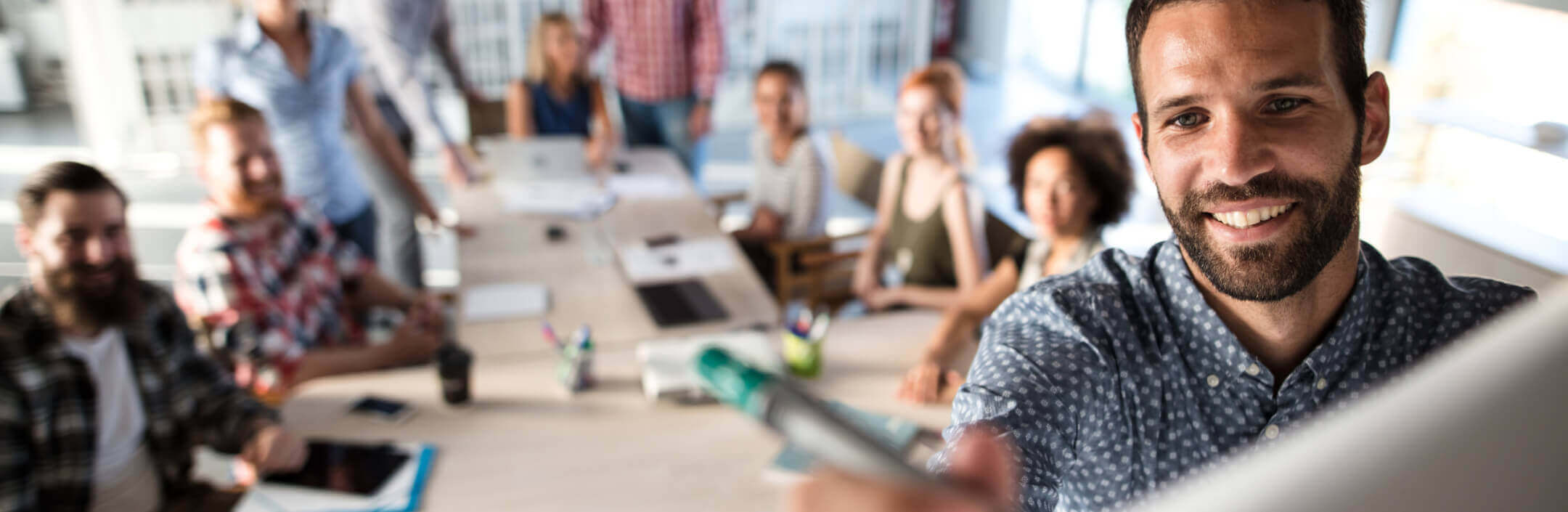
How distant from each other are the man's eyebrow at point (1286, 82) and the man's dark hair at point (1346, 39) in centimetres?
5

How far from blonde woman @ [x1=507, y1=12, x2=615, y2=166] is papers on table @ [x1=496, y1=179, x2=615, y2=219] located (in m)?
0.36

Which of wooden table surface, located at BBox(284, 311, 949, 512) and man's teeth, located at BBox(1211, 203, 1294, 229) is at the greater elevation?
man's teeth, located at BBox(1211, 203, 1294, 229)

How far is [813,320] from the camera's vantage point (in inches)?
87.1

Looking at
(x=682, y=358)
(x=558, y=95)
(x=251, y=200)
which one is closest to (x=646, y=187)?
(x=558, y=95)

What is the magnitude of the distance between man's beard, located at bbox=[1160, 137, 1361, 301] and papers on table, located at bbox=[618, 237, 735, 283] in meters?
1.93

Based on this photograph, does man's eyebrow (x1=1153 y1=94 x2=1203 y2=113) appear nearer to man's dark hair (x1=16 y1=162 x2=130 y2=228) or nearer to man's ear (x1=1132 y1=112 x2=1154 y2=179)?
man's ear (x1=1132 y1=112 x2=1154 y2=179)

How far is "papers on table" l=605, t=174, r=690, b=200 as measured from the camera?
136 inches

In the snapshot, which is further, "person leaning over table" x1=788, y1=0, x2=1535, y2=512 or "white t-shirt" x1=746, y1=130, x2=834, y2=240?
"white t-shirt" x1=746, y1=130, x2=834, y2=240

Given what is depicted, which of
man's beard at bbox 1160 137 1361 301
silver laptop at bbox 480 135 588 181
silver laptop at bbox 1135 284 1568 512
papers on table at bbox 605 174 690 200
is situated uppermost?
silver laptop at bbox 1135 284 1568 512

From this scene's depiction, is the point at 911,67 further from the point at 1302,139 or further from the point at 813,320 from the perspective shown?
the point at 1302,139

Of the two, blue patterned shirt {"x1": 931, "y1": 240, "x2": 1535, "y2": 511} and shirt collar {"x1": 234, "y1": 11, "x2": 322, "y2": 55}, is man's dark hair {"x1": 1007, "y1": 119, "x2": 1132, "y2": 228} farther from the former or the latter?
shirt collar {"x1": 234, "y1": 11, "x2": 322, "y2": 55}

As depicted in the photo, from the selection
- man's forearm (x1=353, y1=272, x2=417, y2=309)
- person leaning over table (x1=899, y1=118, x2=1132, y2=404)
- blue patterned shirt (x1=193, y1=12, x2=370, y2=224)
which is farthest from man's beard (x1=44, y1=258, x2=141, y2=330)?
person leaning over table (x1=899, y1=118, x2=1132, y2=404)

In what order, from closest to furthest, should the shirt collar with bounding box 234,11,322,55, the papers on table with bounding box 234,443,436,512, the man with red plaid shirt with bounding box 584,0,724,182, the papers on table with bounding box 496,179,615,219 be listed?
the papers on table with bounding box 234,443,436,512 < the shirt collar with bounding box 234,11,322,55 < the papers on table with bounding box 496,179,615,219 < the man with red plaid shirt with bounding box 584,0,724,182

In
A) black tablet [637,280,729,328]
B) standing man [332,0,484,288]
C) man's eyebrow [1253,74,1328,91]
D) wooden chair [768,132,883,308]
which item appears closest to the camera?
man's eyebrow [1253,74,1328,91]
